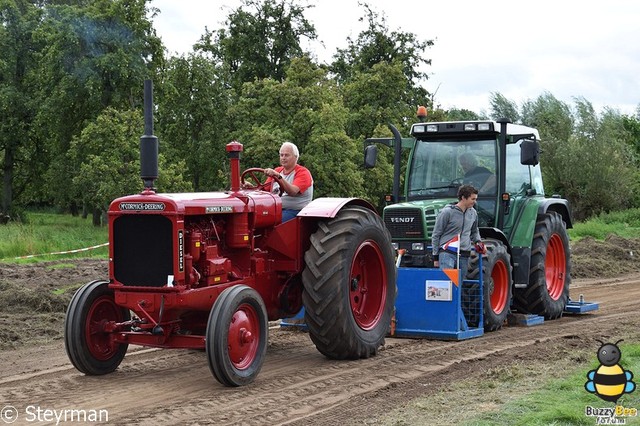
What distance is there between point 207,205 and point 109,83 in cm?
2623

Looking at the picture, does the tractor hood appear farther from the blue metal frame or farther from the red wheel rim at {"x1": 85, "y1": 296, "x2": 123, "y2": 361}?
the blue metal frame

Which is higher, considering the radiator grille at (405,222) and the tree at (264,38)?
the tree at (264,38)

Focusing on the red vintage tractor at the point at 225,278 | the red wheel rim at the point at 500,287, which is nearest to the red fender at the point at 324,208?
the red vintage tractor at the point at 225,278

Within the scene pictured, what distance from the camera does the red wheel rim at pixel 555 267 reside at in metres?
12.1

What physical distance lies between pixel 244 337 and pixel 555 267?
6361 millimetres

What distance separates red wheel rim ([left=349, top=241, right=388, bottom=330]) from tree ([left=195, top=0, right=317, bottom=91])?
32.2 meters

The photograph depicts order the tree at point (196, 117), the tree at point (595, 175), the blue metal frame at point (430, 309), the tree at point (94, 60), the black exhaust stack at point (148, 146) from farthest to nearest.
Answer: the tree at point (196, 117) < the tree at point (595, 175) < the tree at point (94, 60) < the blue metal frame at point (430, 309) < the black exhaust stack at point (148, 146)

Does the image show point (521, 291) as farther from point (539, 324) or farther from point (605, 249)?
point (605, 249)

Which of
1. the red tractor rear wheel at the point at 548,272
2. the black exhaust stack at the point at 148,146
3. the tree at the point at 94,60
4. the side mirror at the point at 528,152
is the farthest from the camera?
the tree at the point at 94,60

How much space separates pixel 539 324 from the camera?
1106 cm

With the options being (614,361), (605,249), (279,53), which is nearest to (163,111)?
(279,53)

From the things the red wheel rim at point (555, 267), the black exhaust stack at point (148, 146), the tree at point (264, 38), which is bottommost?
the red wheel rim at point (555, 267)

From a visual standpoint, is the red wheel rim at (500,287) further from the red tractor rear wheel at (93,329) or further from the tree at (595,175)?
the tree at (595,175)

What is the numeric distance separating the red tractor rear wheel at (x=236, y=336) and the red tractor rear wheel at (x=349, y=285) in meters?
0.77
